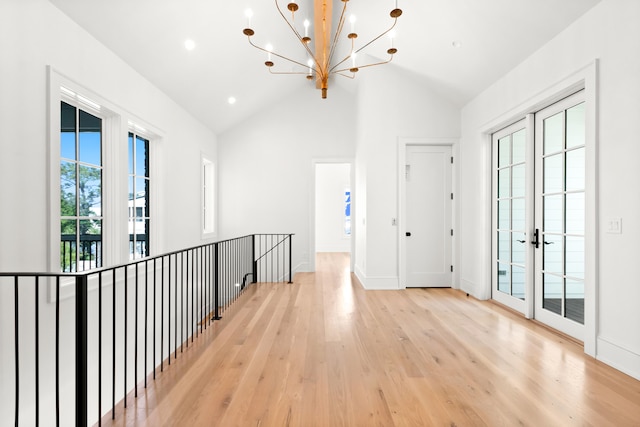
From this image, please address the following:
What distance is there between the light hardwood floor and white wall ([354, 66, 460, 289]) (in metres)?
1.38

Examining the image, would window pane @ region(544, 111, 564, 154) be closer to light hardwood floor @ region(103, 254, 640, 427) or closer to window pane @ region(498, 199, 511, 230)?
window pane @ region(498, 199, 511, 230)

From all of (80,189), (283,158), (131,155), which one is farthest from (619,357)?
(283,158)

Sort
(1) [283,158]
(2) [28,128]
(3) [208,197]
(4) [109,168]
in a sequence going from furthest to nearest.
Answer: (1) [283,158]
(3) [208,197]
(4) [109,168]
(2) [28,128]

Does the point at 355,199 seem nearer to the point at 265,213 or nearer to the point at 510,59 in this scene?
the point at 265,213

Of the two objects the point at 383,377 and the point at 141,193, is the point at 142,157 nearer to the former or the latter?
the point at 141,193

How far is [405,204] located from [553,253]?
2.11m

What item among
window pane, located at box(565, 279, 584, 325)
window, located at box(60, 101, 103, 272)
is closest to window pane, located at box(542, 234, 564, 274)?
window pane, located at box(565, 279, 584, 325)

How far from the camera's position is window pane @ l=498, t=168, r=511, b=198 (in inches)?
161

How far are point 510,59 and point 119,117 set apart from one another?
4.22m

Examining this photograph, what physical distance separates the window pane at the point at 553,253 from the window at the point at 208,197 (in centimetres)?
531

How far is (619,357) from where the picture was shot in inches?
94.0

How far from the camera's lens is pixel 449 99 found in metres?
5.05

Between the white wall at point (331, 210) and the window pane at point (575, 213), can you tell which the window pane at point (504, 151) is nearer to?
the window pane at point (575, 213)

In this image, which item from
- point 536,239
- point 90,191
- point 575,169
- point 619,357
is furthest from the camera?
point 536,239
